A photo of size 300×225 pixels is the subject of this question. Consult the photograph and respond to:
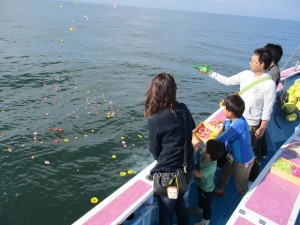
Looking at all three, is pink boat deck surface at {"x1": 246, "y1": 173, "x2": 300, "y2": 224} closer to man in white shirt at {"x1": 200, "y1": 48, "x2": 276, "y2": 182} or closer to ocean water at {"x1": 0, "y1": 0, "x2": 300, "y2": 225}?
man in white shirt at {"x1": 200, "y1": 48, "x2": 276, "y2": 182}

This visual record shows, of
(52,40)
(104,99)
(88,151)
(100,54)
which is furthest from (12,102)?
(52,40)

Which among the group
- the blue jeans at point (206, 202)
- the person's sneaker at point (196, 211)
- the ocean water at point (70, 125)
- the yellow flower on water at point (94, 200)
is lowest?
the yellow flower on water at point (94, 200)

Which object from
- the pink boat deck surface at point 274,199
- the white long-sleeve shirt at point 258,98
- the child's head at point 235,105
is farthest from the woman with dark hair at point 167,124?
the white long-sleeve shirt at point 258,98

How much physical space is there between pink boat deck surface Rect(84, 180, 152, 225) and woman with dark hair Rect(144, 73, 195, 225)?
1.95 ft

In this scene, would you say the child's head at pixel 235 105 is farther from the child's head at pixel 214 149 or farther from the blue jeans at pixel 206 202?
the blue jeans at pixel 206 202

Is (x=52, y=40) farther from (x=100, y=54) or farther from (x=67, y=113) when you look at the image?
(x=67, y=113)

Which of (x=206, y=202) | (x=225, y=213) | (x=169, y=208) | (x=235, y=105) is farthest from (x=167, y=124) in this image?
(x=225, y=213)

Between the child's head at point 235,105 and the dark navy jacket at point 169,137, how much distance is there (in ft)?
3.88

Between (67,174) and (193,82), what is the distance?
15.4 metres

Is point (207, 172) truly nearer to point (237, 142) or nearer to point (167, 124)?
point (237, 142)

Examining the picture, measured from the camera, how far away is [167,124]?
126 inches

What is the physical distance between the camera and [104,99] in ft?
52.7

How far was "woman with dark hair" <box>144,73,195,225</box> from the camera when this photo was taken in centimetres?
312

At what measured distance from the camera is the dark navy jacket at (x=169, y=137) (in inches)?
126
